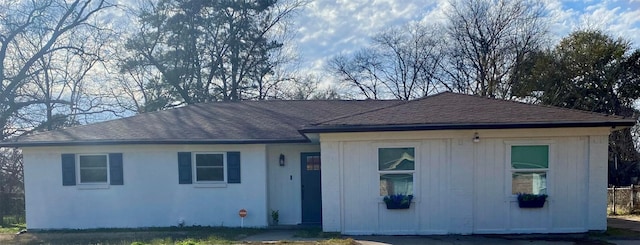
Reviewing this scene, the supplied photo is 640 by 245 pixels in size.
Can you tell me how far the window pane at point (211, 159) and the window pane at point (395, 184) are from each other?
4.03 meters

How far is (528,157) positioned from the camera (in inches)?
328

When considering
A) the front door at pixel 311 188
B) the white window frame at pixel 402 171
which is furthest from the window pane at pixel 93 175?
the white window frame at pixel 402 171

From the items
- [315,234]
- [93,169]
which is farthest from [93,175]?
[315,234]

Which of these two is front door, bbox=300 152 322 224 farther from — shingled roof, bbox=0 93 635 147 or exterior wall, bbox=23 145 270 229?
exterior wall, bbox=23 145 270 229

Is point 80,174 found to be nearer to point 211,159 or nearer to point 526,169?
point 211,159

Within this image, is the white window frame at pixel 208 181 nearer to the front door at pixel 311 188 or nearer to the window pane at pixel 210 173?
the window pane at pixel 210 173

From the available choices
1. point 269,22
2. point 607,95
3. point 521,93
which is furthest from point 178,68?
point 607,95

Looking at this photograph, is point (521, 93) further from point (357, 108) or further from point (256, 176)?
point (256, 176)

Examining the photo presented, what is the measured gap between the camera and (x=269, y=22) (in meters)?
24.6

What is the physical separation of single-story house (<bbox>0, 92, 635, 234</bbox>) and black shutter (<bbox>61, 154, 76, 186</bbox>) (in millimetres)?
28

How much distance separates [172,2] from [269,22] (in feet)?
18.4

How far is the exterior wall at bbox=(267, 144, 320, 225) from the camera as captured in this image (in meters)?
10.2

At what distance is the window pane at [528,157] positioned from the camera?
833 centimetres

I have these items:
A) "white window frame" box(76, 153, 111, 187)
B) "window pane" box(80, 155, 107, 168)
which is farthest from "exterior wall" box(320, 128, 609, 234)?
"window pane" box(80, 155, 107, 168)
